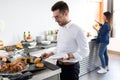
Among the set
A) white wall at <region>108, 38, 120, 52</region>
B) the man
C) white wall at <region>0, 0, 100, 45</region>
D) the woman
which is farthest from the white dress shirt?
white wall at <region>108, 38, 120, 52</region>

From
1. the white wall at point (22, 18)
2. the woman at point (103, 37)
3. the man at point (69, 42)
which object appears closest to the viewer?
the man at point (69, 42)

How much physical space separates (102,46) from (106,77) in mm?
674

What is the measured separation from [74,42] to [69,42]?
52mm

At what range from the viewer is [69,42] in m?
1.59

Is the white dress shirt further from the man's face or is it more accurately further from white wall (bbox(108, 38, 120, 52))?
white wall (bbox(108, 38, 120, 52))

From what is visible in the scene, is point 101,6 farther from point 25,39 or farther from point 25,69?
point 25,69

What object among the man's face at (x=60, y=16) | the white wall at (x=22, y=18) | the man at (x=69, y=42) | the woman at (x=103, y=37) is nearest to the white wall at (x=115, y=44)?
the woman at (x=103, y=37)

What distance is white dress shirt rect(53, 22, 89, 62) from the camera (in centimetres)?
153

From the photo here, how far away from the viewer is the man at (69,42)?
152cm

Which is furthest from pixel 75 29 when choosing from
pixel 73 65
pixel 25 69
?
pixel 25 69

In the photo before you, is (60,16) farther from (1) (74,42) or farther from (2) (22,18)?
(2) (22,18)

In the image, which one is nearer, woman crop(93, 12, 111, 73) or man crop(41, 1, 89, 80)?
man crop(41, 1, 89, 80)

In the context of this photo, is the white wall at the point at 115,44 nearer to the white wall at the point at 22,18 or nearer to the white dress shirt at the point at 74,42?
the white wall at the point at 22,18

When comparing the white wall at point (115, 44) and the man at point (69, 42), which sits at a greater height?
the man at point (69, 42)
